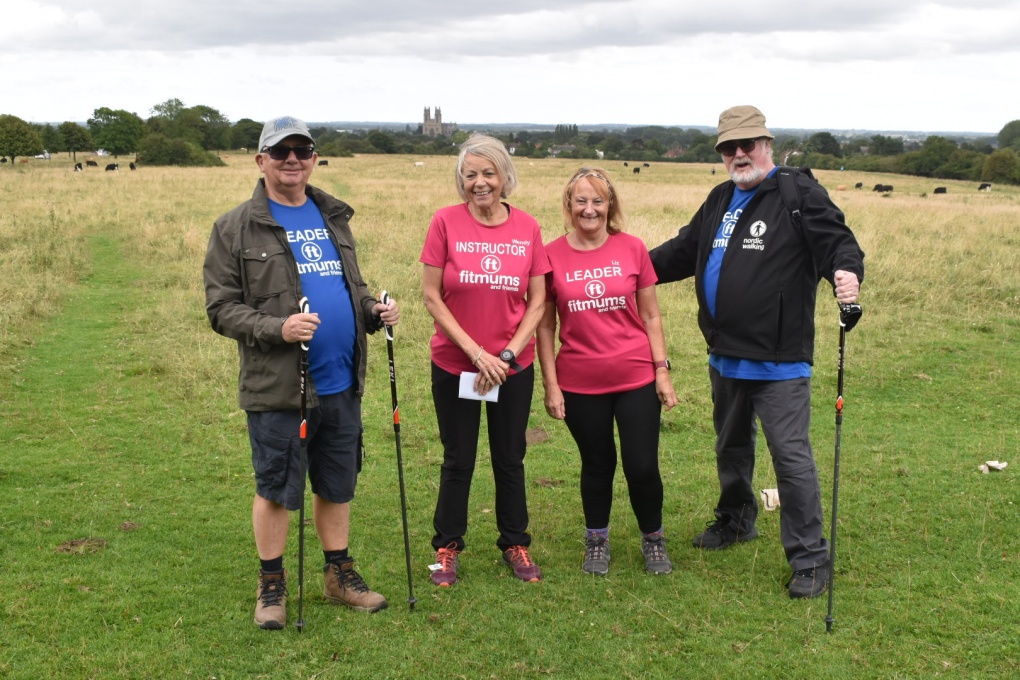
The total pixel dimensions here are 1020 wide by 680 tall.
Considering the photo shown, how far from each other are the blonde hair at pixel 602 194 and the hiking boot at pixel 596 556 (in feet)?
6.28

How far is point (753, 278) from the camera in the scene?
489cm

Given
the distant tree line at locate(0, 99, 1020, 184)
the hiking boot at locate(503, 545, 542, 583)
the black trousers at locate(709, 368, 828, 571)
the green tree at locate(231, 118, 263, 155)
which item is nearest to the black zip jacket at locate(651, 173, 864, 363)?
the black trousers at locate(709, 368, 828, 571)

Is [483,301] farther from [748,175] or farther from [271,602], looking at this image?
[271,602]

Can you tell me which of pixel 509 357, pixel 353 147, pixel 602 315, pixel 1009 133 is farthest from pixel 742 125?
pixel 1009 133

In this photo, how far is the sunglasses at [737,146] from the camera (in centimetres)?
488

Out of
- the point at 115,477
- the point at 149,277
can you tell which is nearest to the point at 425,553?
the point at 115,477

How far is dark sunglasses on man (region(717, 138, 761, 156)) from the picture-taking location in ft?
16.0

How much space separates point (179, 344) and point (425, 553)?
22.3 ft

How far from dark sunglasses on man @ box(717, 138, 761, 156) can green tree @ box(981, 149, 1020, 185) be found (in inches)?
2676

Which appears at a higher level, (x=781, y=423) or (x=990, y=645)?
(x=781, y=423)

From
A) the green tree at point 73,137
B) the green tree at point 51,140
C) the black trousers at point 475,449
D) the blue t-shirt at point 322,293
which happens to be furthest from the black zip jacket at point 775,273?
the green tree at point 51,140

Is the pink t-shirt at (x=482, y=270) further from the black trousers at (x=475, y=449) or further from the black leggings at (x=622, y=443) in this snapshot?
the black leggings at (x=622, y=443)

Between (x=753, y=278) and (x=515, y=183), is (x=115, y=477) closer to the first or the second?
(x=515, y=183)

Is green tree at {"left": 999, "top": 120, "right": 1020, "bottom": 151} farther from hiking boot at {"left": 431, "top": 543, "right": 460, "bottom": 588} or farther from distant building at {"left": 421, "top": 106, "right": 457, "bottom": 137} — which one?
hiking boot at {"left": 431, "top": 543, "right": 460, "bottom": 588}
